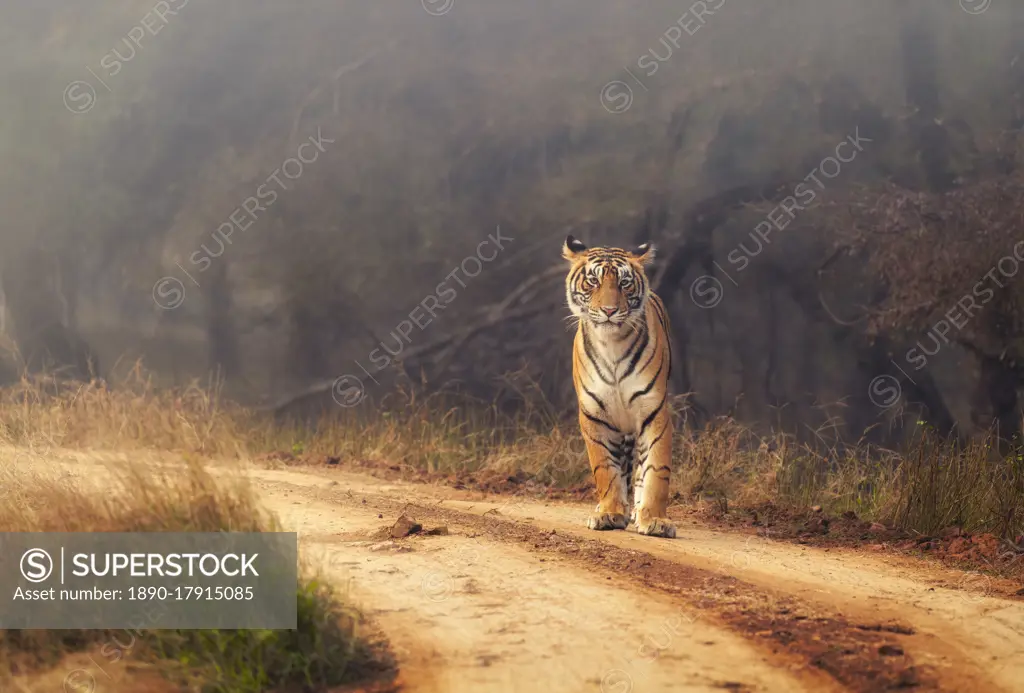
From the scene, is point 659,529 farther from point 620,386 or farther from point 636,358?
point 636,358

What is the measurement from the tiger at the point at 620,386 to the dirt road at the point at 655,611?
1.21ft

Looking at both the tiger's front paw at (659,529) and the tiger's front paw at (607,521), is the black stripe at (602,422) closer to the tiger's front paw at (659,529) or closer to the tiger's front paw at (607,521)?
the tiger's front paw at (607,521)

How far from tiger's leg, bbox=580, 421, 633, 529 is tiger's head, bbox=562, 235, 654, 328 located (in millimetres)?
793

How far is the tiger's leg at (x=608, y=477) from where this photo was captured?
7.69 meters

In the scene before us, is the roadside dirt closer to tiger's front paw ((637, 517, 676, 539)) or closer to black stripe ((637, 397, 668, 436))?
tiger's front paw ((637, 517, 676, 539))

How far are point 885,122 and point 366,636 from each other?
10.7 metres

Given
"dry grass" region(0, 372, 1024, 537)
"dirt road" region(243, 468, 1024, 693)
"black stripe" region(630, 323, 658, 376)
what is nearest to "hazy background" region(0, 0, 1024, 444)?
"dry grass" region(0, 372, 1024, 537)

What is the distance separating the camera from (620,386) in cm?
782

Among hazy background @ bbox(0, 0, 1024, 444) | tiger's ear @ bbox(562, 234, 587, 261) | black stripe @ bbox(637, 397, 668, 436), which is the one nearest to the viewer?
black stripe @ bbox(637, 397, 668, 436)

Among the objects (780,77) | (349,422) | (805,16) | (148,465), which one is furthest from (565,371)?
(148,465)

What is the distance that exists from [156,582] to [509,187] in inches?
391

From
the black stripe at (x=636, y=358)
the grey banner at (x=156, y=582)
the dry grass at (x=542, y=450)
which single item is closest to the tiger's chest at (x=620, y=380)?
the black stripe at (x=636, y=358)

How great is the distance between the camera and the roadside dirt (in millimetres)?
4723

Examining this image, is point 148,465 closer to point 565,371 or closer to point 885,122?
point 565,371
